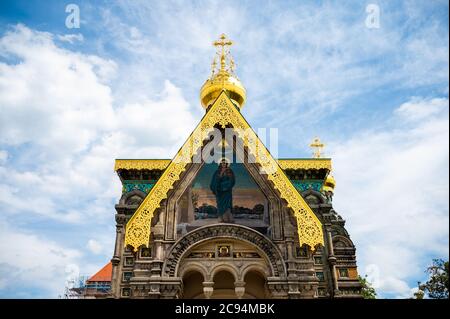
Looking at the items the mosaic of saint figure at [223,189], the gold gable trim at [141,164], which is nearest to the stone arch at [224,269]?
the mosaic of saint figure at [223,189]

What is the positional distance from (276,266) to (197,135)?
4.45 metres

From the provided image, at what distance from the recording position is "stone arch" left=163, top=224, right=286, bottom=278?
1162cm

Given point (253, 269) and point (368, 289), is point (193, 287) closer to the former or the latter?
point (253, 269)

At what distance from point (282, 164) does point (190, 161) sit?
398cm

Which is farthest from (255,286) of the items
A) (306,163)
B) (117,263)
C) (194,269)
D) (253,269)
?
(306,163)

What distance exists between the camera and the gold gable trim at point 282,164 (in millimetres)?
15407

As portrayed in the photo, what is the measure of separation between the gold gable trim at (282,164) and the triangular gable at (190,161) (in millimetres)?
2667

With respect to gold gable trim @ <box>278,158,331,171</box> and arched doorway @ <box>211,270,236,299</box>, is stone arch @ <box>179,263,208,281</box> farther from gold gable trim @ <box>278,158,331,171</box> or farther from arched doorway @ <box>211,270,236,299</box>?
gold gable trim @ <box>278,158,331,171</box>

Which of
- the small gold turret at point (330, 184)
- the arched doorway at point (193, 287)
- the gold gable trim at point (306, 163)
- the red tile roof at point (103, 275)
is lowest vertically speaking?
the arched doorway at point (193, 287)

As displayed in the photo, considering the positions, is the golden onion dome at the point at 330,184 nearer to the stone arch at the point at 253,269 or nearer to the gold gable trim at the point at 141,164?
the gold gable trim at the point at 141,164
